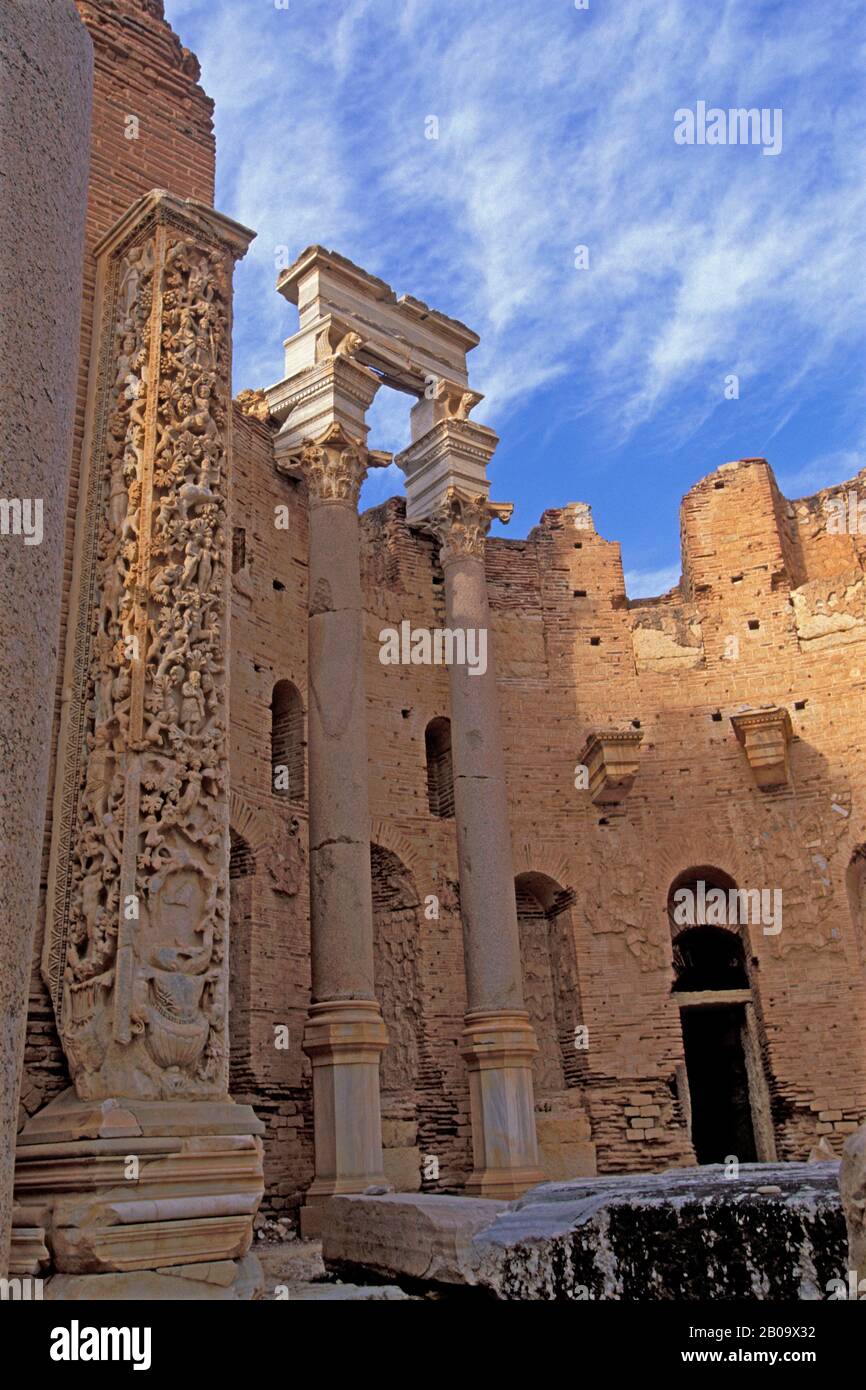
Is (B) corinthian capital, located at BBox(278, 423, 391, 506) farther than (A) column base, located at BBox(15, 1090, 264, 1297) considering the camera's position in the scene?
Yes

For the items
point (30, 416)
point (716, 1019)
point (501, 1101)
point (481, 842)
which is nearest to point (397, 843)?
point (481, 842)

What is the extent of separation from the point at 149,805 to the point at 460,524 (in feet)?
32.1

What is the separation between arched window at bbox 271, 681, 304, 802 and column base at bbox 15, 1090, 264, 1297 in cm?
910

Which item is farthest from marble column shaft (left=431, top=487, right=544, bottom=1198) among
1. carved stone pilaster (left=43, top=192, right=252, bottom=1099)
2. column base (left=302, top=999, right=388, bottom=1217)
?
carved stone pilaster (left=43, top=192, right=252, bottom=1099)

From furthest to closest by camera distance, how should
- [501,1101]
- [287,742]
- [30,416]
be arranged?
[287,742], [501,1101], [30,416]

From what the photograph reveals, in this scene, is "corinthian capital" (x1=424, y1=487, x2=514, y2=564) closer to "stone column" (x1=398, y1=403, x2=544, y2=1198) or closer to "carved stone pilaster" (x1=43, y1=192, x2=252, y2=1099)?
"stone column" (x1=398, y1=403, x2=544, y2=1198)

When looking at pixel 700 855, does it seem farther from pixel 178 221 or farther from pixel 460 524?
pixel 178 221

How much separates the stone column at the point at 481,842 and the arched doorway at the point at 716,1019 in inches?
172

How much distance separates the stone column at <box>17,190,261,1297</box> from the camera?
16.9 feet

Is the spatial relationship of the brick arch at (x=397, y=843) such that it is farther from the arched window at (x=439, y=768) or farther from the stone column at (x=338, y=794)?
the stone column at (x=338, y=794)

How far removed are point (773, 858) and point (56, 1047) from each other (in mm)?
12945

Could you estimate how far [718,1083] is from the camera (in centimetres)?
1748
